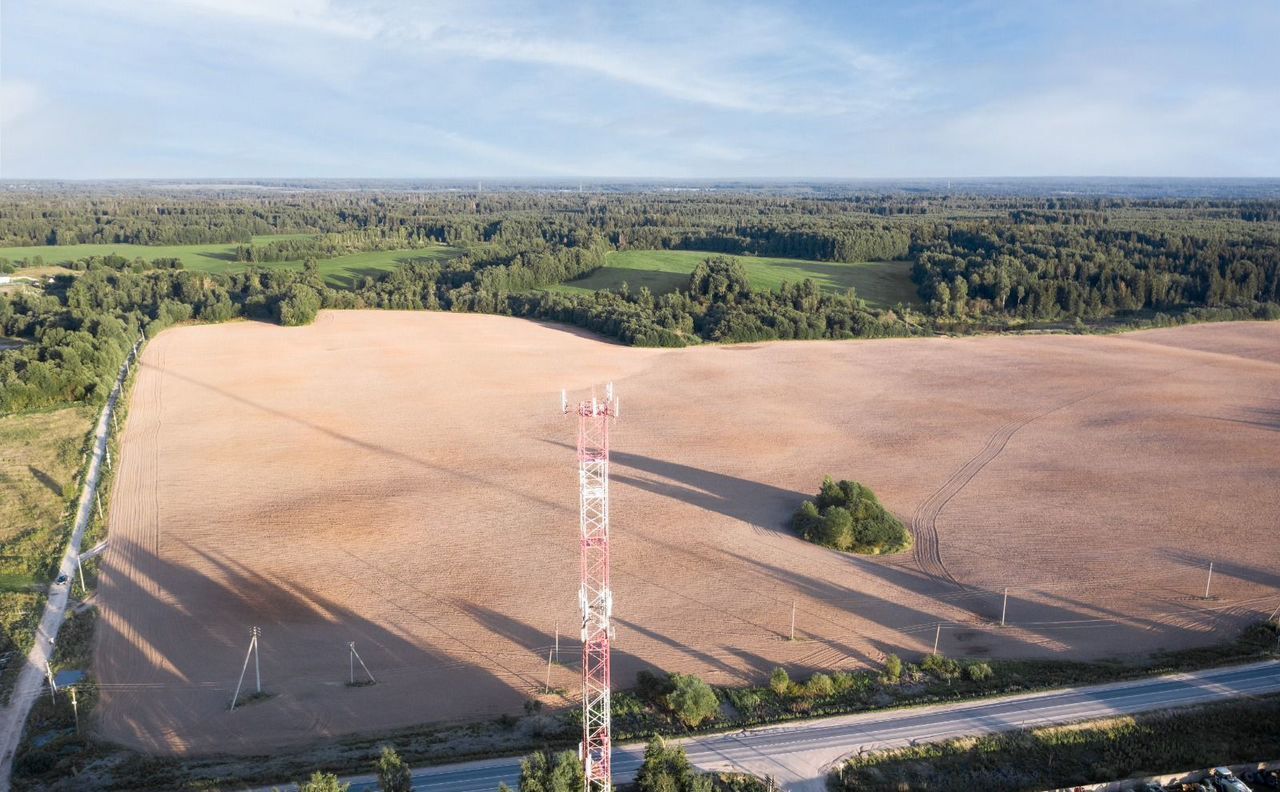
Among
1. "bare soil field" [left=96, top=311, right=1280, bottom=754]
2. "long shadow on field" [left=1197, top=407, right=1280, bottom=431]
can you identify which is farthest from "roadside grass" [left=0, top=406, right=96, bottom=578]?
"long shadow on field" [left=1197, top=407, right=1280, bottom=431]

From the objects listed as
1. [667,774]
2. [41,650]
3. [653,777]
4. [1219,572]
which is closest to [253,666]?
[41,650]

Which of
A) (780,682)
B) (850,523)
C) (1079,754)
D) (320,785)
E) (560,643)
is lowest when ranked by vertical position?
(560,643)

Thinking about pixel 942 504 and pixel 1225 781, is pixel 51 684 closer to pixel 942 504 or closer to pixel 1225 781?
pixel 1225 781

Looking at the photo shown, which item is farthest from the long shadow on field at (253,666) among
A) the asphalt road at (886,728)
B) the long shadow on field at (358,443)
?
the long shadow on field at (358,443)

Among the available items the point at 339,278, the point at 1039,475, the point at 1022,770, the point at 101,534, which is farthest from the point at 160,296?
the point at 1022,770

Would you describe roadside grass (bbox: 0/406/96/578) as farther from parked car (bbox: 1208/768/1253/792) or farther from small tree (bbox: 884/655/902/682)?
parked car (bbox: 1208/768/1253/792)
